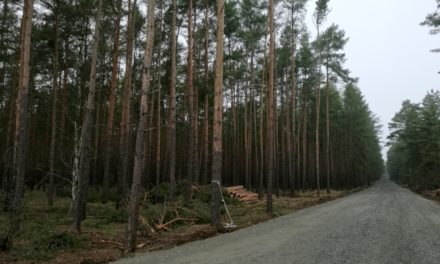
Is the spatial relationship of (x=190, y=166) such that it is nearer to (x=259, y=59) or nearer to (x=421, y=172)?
(x=259, y=59)

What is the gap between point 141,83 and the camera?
14359 mm

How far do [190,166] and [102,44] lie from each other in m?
8.39

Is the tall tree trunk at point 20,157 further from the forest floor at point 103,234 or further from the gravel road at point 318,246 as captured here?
the gravel road at point 318,246

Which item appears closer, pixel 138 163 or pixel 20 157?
pixel 138 163

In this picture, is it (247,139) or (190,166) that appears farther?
(247,139)

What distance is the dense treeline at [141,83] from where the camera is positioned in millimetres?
11958

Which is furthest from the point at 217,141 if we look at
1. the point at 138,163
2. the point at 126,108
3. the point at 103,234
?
the point at 126,108

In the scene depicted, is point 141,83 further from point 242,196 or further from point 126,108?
point 242,196

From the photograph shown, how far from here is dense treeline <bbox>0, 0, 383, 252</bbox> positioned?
12.0 m

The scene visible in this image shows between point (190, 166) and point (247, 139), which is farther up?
point (247, 139)

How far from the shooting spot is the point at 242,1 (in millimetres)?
25312

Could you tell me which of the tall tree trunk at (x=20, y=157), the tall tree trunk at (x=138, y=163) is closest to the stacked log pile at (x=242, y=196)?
the tall tree trunk at (x=138, y=163)

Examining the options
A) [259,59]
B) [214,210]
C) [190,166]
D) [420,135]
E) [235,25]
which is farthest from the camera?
[420,135]

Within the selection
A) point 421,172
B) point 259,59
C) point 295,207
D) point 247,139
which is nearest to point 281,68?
point 259,59
